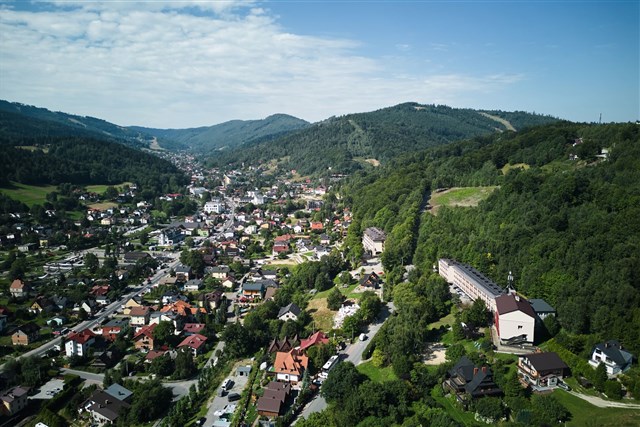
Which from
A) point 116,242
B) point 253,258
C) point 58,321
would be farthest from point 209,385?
point 116,242

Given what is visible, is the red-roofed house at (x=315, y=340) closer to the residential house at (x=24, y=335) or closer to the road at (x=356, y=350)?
the road at (x=356, y=350)

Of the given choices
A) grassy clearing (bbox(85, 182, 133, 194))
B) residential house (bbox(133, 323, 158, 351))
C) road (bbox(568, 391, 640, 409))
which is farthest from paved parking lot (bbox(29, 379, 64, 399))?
grassy clearing (bbox(85, 182, 133, 194))

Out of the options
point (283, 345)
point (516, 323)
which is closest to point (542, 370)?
point (516, 323)

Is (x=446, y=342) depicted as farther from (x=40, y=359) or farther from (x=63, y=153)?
(x=63, y=153)

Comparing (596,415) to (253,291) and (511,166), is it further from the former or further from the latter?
(511,166)

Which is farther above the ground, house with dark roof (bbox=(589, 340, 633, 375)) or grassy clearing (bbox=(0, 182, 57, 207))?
grassy clearing (bbox=(0, 182, 57, 207))

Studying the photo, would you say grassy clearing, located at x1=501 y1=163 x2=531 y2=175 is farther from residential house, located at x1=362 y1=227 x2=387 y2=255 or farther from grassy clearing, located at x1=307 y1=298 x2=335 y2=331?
grassy clearing, located at x1=307 y1=298 x2=335 y2=331

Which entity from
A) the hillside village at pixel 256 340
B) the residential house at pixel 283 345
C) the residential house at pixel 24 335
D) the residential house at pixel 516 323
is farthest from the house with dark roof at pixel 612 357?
the residential house at pixel 24 335
